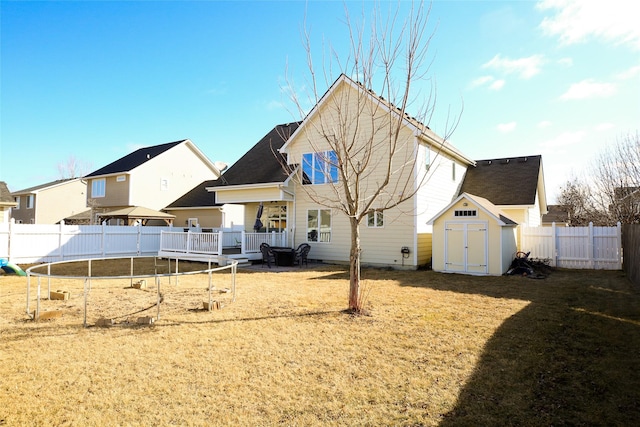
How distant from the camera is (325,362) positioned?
4.97 meters

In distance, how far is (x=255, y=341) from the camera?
5836 millimetres

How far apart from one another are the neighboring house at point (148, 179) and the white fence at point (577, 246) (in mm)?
25973

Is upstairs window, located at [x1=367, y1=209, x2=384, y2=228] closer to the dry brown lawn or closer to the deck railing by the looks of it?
the deck railing

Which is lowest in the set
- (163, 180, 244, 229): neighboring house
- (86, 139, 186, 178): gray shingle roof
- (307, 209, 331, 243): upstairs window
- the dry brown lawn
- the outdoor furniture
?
the dry brown lawn

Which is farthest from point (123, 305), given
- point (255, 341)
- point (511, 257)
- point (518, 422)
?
point (511, 257)

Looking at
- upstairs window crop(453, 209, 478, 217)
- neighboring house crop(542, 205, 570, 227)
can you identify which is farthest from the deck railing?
neighboring house crop(542, 205, 570, 227)

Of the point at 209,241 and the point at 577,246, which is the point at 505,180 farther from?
the point at 209,241

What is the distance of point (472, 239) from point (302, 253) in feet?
24.6

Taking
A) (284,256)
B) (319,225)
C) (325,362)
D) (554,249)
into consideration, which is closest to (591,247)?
(554,249)

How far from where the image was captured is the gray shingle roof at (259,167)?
18236mm

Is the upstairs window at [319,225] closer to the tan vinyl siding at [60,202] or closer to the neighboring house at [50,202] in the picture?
the neighboring house at [50,202]

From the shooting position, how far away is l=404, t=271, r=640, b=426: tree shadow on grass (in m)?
3.61

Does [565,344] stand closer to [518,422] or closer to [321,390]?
[518,422]

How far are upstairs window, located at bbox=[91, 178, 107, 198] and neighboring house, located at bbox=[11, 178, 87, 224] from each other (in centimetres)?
511
